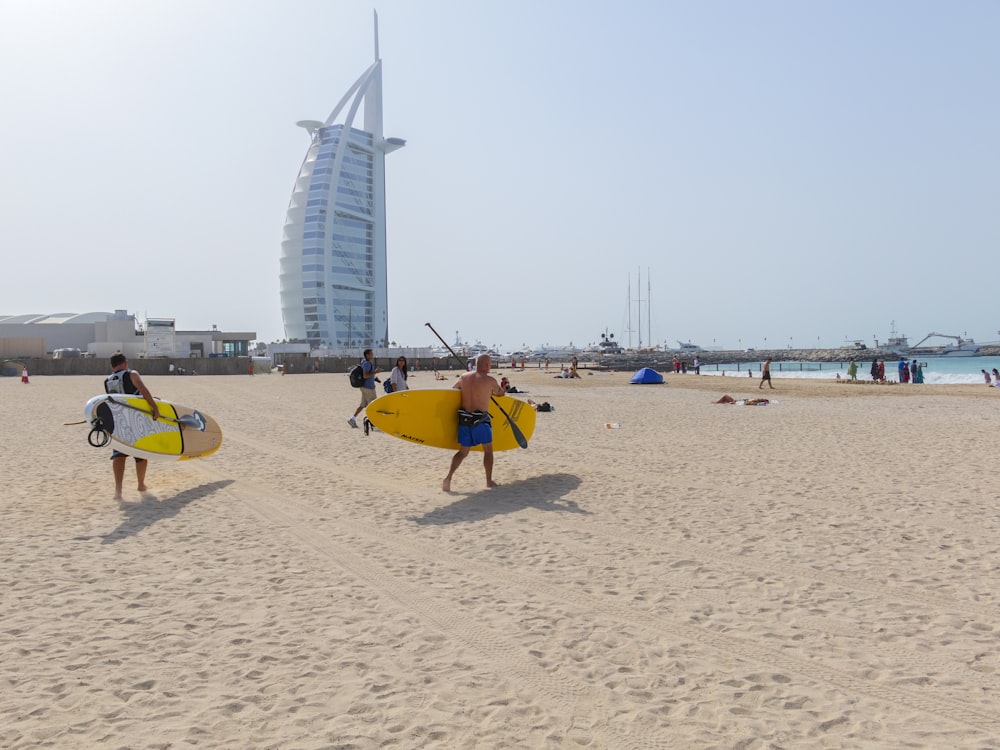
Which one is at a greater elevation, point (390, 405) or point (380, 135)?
point (380, 135)

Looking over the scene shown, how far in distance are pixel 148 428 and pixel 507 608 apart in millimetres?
5763

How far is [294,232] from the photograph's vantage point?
370 feet

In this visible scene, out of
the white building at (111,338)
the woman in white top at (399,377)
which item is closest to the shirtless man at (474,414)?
the woman in white top at (399,377)

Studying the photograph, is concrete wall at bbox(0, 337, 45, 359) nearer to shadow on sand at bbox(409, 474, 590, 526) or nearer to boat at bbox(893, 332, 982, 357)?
shadow on sand at bbox(409, 474, 590, 526)

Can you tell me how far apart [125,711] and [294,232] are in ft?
382

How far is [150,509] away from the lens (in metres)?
7.41

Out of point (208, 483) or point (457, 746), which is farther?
point (208, 483)

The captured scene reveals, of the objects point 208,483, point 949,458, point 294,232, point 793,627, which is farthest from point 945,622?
point 294,232

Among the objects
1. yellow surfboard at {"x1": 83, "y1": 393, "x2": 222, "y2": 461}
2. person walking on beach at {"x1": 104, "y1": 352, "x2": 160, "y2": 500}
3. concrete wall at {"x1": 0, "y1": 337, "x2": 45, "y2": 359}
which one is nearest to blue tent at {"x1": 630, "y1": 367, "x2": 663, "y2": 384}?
yellow surfboard at {"x1": 83, "y1": 393, "x2": 222, "y2": 461}

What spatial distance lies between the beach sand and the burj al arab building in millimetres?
106005

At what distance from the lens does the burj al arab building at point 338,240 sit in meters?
111

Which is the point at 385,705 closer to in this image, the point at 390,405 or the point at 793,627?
the point at 793,627

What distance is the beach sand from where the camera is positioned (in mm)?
3125

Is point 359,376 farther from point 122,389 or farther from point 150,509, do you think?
point 150,509
